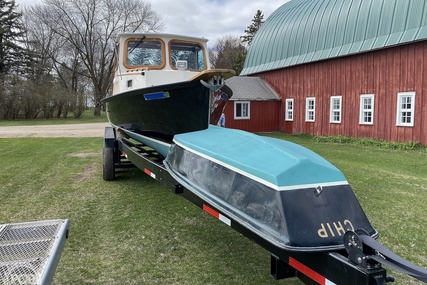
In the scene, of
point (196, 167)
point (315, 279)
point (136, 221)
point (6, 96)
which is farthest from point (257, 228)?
point (6, 96)

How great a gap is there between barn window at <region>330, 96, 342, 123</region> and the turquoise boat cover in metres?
15.3

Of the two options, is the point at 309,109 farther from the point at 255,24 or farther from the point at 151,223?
the point at 255,24

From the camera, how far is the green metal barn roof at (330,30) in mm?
14578

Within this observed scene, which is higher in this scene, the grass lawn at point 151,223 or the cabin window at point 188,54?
the cabin window at point 188,54

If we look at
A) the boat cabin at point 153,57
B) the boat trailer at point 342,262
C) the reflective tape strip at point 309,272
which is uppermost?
the boat cabin at point 153,57

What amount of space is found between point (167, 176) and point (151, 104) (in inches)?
66.5

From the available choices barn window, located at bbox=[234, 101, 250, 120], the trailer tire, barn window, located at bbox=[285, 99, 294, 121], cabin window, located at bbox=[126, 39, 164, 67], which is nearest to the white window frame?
barn window, located at bbox=[285, 99, 294, 121]

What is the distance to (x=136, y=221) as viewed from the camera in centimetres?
505

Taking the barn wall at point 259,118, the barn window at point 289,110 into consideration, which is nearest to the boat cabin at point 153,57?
the barn wall at point 259,118

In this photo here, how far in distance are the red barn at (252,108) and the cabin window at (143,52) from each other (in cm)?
1414

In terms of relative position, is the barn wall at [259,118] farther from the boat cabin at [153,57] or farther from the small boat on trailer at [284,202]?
the small boat on trailer at [284,202]

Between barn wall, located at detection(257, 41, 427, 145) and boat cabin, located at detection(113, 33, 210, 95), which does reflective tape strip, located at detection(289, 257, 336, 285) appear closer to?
boat cabin, located at detection(113, 33, 210, 95)

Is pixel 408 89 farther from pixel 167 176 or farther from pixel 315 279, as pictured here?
pixel 315 279

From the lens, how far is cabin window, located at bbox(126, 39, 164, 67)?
6.99 metres
